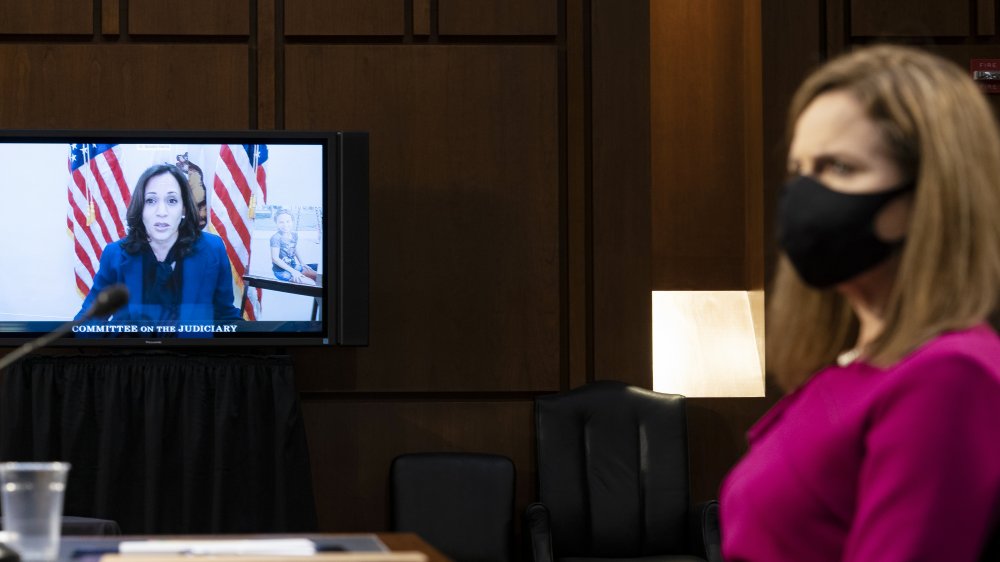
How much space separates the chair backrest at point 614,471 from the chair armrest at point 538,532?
157mm

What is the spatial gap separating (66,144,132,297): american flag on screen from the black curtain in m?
0.38

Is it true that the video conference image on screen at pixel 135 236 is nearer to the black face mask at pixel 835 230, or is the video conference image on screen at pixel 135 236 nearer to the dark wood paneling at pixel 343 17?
the dark wood paneling at pixel 343 17

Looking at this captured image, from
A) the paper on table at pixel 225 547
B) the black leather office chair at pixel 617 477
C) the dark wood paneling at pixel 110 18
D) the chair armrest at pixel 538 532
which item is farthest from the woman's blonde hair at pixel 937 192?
the dark wood paneling at pixel 110 18

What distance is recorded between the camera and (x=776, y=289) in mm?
1392

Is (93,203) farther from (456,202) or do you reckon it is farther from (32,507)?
(32,507)

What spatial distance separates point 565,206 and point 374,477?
1364 millimetres

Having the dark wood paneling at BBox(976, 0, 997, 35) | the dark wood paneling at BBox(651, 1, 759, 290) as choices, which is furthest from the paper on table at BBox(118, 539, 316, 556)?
the dark wood paneling at BBox(976, 0, 997, 35)

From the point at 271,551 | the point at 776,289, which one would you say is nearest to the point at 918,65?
the point at 776,289

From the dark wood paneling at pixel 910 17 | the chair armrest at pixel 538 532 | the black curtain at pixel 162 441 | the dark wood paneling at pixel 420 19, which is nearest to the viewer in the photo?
the chair armrest at pixel 538 532

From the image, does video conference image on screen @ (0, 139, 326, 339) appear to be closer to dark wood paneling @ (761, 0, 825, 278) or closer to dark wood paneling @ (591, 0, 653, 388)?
dark wood paneling @ (591, 0, 653, 388)

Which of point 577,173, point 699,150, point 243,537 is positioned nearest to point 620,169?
point 577,173

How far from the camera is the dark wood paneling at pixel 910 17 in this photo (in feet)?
16.4

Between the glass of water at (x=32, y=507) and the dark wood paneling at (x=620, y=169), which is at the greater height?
the dark wood paneling at (x=620, y=169)

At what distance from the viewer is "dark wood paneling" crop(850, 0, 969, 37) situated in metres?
5.00
